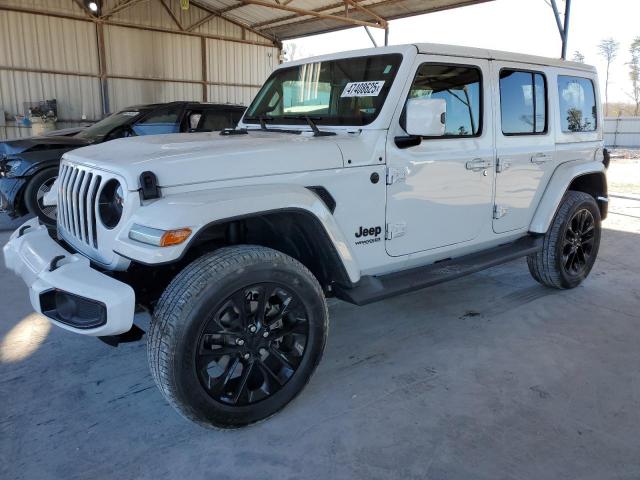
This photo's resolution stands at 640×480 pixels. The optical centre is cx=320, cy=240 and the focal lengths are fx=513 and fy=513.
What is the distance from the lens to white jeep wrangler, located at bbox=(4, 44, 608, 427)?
2.27 m

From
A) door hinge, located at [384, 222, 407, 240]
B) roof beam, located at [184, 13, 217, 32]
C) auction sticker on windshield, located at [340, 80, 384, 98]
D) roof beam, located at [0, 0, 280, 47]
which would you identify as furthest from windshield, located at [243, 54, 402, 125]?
roof beam, located at [184, 13, 217, 32]

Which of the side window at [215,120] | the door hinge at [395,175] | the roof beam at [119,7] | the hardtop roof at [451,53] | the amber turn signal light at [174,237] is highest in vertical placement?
the roof beam at [119,7]

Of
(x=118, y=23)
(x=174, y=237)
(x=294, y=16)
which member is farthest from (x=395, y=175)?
(x=118, y=23)

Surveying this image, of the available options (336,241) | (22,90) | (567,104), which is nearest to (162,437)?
(336,241)

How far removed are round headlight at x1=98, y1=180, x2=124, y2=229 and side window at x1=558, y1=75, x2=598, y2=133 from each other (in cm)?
346

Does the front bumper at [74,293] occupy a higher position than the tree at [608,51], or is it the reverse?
the tree at [608,51]

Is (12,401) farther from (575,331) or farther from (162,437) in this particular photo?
(575,331)

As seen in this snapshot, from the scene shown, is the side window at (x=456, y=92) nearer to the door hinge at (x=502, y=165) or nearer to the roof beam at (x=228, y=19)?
the door hinge at (x=502, y=165)

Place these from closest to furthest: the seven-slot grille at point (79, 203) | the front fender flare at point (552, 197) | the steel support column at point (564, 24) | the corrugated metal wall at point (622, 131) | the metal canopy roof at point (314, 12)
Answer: the seven-slot grille at point (79, 203) → the front fender flare at point (552, 197) → the steel support column at point (564, 24) → the metal canopy roof at point (314, 12) → the corrugated metal wall at point (622, 131)

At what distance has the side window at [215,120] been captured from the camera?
7.36 metres

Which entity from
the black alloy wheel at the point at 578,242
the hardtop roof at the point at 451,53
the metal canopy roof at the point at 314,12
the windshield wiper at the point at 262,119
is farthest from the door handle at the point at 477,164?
the metal canopy roof at the point at 314,12

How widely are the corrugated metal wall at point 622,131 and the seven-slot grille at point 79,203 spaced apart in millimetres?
27218

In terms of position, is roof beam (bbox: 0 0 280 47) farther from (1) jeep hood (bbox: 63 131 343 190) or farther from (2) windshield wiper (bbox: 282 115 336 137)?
(1) jeep hood (bbox: 63 131 343 190)

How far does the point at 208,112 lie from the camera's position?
24.4 ft
